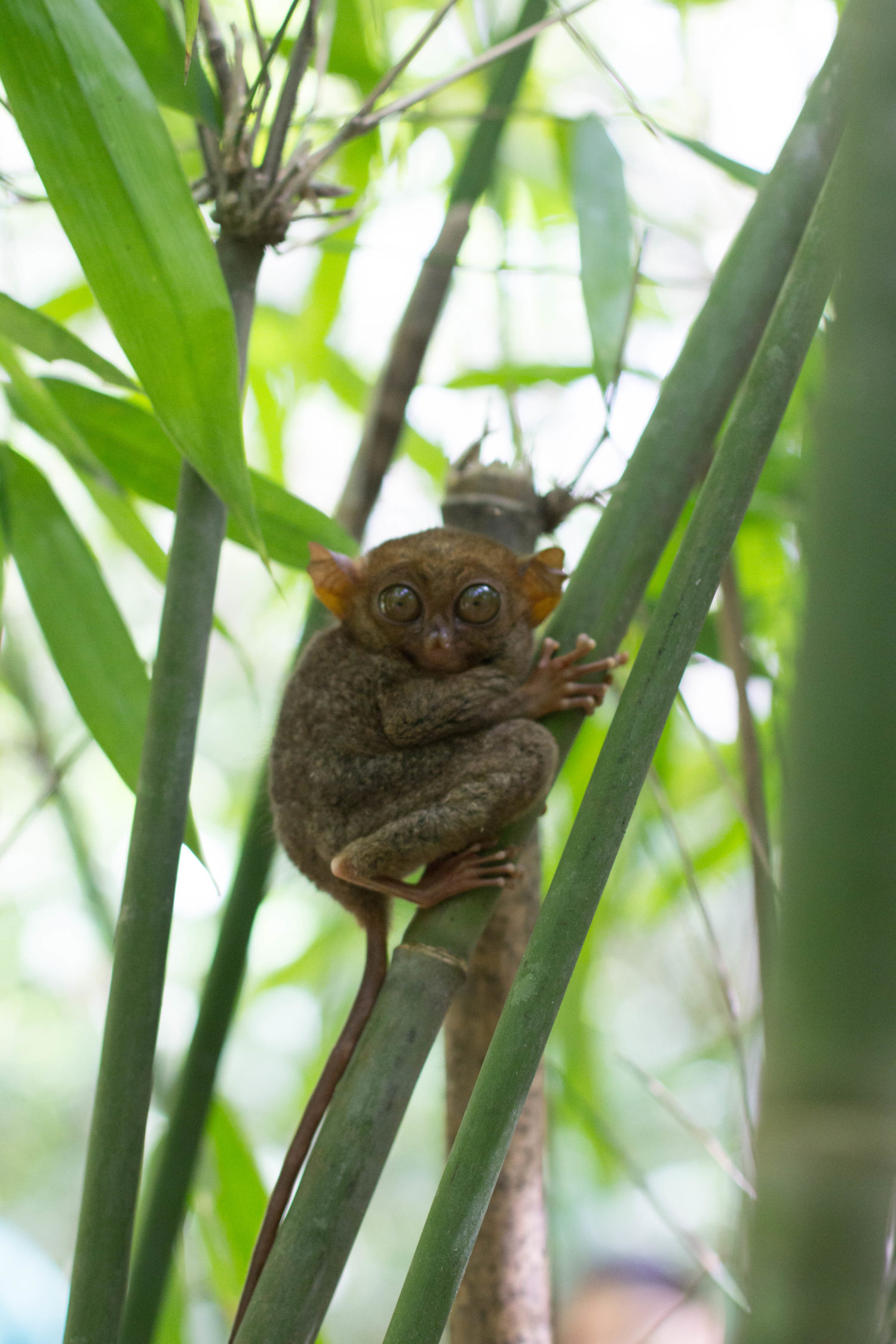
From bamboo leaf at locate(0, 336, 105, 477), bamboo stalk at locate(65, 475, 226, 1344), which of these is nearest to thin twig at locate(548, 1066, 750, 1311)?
bamboo stalk at locate(65, 475, 226, 1344)

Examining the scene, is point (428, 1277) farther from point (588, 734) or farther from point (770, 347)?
point (588, 734)

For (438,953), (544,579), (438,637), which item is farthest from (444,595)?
(438,953)

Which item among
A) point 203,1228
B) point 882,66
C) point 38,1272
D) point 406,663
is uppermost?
point 406,663

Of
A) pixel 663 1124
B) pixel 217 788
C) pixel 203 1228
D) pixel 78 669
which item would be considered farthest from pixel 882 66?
pixel 663 1124

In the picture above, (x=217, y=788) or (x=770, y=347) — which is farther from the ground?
(x=217, y=788)

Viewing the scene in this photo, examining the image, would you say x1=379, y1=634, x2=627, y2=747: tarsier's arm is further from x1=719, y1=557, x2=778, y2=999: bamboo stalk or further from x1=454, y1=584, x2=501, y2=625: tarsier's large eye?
x1=719, y1=557, x2=778, y2=999: bamboo stalk

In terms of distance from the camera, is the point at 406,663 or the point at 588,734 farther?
the point at 588,734

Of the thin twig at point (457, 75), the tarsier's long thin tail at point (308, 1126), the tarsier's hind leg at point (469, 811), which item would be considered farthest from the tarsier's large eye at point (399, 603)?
the thin twig at point (457, 75)
